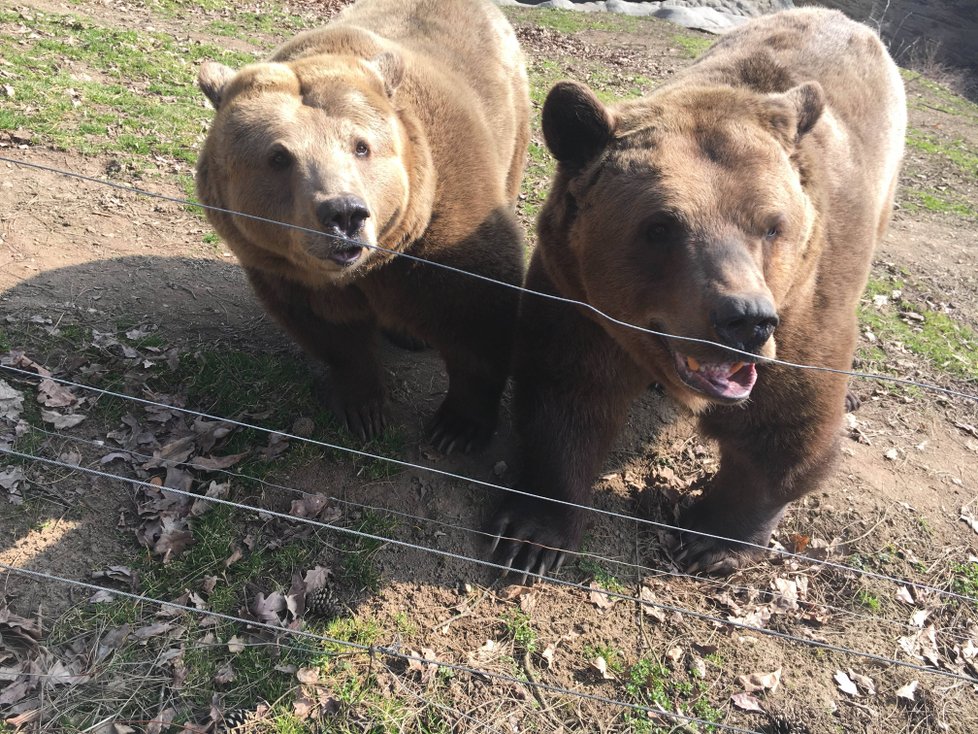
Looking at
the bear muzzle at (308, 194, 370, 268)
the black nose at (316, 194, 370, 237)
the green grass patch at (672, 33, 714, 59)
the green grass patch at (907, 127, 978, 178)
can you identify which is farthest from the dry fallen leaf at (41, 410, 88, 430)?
the green grass patch at (672, 33, 714, 59)

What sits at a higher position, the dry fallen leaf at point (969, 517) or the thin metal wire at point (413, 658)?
the dry fallen leaf at point (969, 517)

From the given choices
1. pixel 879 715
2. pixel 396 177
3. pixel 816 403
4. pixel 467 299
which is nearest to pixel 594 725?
pixel 879 715

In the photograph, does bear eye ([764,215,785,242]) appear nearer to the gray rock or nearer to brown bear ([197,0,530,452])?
brown bear ([197,0,530,452])

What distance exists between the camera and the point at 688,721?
11.8 ft

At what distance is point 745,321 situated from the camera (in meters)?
2.77

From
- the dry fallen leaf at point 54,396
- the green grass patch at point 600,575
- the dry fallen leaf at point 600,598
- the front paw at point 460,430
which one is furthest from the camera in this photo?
the front paw at point 460,430

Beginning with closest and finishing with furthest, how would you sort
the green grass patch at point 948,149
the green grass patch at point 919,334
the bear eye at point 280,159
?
the bear eye at point 280,159 < the green grass patch at point 919,334 < the green grass patch at point 948,149

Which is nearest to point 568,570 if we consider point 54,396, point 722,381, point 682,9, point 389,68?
point 722,381

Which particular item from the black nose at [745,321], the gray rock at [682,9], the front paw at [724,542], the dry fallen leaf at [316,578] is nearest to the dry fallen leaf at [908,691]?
the front paw at [724,542]

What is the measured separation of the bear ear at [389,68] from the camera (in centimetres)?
421

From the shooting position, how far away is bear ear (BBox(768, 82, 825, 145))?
348cm

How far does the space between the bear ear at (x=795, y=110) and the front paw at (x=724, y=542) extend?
205 cm

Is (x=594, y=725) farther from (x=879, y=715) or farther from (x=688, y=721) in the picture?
(x=879, y=715)

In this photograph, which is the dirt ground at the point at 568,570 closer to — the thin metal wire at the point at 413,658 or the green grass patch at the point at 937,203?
the thin metal wire at the point at 413,658
